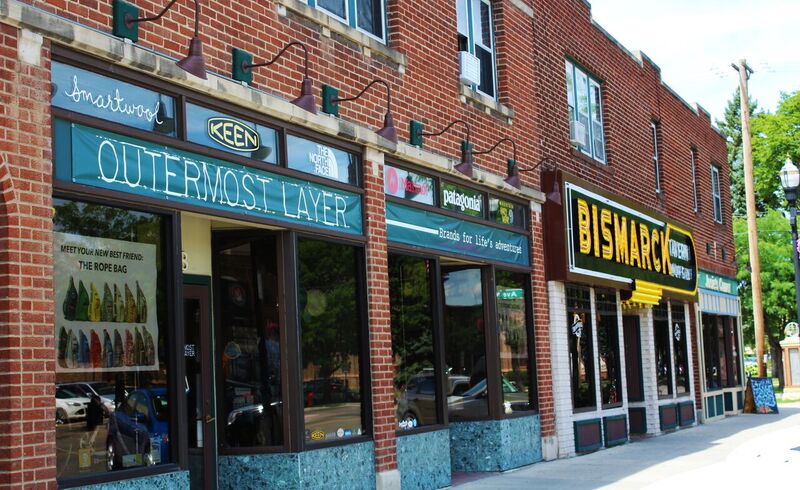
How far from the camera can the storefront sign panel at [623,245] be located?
16812 millimetres

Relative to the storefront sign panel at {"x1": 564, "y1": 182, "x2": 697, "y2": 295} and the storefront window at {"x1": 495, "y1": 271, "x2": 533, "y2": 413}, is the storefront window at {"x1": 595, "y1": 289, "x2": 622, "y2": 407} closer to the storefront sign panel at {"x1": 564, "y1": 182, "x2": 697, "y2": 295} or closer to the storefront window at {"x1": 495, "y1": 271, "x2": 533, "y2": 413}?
the storefront sign panel at {"x1": 564, "y1": 182, "x2": 697, "y2": 295}

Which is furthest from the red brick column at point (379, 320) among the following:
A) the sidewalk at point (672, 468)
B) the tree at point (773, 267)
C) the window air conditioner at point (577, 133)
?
the tree at point (773, 267)

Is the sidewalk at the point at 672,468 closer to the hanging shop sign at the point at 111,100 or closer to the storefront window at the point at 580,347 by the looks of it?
the storefront window at the point at 580,347

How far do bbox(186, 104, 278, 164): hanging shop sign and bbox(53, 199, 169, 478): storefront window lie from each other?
89 cm

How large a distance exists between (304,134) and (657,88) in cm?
1495

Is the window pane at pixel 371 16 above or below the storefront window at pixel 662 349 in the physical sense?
above

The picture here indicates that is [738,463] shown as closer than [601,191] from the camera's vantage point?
Yes

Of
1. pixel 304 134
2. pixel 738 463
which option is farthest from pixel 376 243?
pixel 738 463

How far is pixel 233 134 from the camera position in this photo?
9375 mm

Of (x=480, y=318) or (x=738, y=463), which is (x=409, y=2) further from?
(x=738, y=463)

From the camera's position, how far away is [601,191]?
60.3ft

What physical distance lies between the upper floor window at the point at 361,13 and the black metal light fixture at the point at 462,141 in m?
1.08

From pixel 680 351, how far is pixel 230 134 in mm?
16028

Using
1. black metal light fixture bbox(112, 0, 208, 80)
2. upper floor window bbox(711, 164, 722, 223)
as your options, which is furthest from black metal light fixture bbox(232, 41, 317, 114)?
upper floor window bbox(711, 164, 722, 223)
